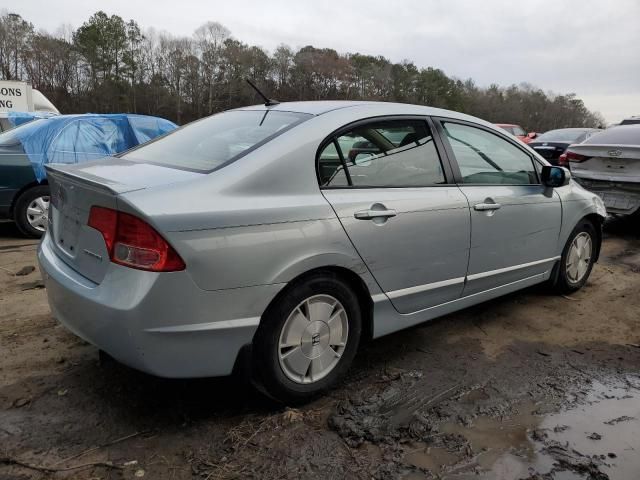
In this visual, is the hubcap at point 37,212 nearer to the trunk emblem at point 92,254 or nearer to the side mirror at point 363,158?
the trunk emblem at point 92,254

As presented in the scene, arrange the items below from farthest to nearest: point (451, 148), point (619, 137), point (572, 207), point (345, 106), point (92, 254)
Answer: point (619, 137) < point (572, 207) < point (451, 148) < point (345, 106) < point (92, 254)

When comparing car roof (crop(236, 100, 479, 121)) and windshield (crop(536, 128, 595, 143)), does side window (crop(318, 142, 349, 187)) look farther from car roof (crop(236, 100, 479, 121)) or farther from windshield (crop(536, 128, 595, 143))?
windshield (crop(536, 128, 595, 143))

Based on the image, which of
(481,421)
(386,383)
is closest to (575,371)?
(481,421)

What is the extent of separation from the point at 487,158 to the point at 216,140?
1.85 m

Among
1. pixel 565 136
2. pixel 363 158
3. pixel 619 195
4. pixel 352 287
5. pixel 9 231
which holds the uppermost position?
pixel 565 136

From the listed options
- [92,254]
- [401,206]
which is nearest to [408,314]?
[401,206]

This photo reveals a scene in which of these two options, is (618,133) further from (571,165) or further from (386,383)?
(386,383)

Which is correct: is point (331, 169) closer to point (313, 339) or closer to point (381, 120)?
point (381, 120)

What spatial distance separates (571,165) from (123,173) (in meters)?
6.63

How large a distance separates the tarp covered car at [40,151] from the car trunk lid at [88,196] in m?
3.89

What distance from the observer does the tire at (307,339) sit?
7.84 feet

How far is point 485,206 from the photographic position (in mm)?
3277

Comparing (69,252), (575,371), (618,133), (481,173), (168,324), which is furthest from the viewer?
(618,133)

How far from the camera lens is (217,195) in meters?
2.24
